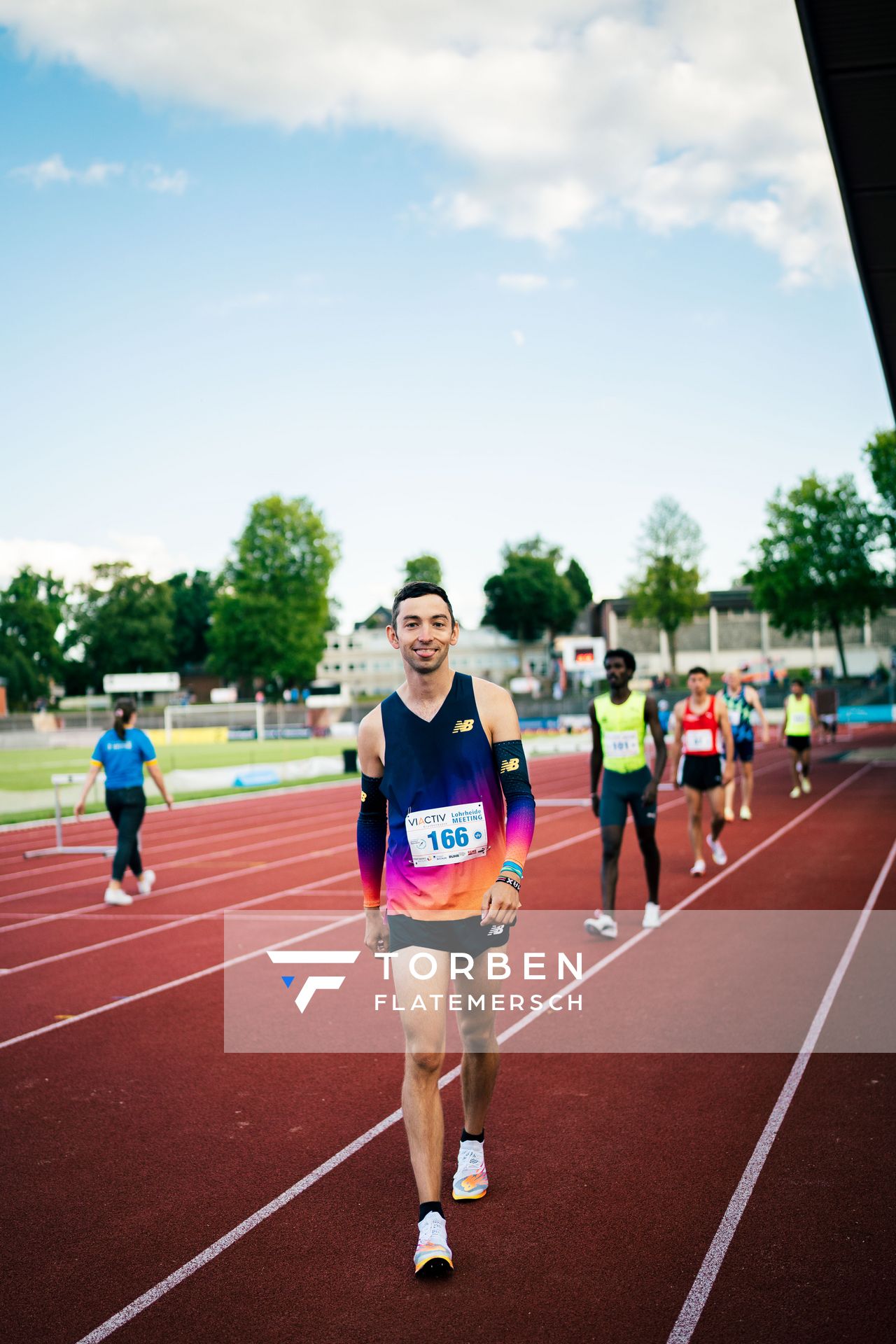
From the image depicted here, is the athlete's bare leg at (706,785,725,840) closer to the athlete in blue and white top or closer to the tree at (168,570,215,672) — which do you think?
the athlete in blue and white top

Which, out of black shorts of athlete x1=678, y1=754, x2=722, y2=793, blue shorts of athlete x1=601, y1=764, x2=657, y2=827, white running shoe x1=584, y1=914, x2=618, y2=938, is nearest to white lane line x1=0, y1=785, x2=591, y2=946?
black shorts of athlete x1=678, y1=754, x2=722, y2=793

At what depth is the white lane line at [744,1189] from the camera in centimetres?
316

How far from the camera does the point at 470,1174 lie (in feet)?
13.0

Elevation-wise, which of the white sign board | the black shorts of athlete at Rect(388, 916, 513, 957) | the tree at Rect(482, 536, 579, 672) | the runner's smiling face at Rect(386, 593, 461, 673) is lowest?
the black shorts of athlete at Rect(388, 916, 513, 957)

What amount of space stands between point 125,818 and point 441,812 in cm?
719

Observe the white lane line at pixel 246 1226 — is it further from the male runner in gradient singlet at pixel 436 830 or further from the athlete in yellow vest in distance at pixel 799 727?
the athlete in yellow vest in distance at pixel 799 727

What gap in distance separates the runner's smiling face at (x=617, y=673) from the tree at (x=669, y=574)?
213ft

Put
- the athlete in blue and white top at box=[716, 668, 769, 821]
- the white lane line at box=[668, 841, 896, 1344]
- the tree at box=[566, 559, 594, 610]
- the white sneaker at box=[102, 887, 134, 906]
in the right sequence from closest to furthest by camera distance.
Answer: the white lane line at box=[668, 841, 896, 1344] < the white sneaker at box=[102, 887, 134, 906] < the athlete in blue and white top at box=[716, 668, 769, 821] < the tree at box=[566, 559, 594, 610]

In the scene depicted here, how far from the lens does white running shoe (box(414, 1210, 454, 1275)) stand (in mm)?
3365

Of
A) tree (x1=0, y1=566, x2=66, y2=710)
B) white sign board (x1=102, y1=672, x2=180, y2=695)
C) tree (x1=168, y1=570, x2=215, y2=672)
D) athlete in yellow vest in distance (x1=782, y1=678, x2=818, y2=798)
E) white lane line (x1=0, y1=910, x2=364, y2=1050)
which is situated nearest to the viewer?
white lane line (x1=0, y1=910, x2=364, y2=1050)

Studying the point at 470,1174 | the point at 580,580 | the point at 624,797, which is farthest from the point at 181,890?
→ the point at 580,580

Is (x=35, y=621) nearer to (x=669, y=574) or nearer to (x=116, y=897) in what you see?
(x=669, y=574)

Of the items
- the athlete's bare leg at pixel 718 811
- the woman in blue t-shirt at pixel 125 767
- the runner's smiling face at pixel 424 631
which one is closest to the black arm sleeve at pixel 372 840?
the runner's smiling face at pixel 424 631

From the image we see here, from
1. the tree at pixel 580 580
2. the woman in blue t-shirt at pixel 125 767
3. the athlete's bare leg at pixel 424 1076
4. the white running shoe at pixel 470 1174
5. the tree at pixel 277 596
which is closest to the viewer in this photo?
the athlete's bare leg at pixel 424 1076
